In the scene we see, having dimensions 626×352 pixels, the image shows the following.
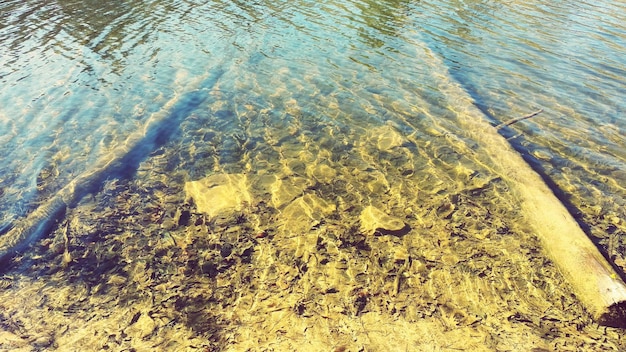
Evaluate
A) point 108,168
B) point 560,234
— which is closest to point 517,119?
point 560,234

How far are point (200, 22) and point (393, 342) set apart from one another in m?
19.4

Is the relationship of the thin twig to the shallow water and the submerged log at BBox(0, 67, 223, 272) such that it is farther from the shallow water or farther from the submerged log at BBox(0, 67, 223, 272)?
the submerged log at BBox(0, 67, 223, 272)

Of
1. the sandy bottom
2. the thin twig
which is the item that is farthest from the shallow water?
the thin twig

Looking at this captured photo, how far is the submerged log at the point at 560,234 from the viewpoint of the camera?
5.40 m

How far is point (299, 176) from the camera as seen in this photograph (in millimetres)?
8648

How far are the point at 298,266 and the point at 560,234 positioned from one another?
4799mm

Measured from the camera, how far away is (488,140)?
31.7 feet

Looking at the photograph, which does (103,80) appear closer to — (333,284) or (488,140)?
(333,284)

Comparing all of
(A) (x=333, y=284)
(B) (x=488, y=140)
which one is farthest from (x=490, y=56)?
(A) (x=333, y=284)

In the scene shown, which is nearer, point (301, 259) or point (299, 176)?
point (301, 259)

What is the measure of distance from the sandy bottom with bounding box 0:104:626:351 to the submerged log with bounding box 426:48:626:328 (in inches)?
7.6

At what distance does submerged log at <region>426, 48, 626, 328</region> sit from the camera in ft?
17.7

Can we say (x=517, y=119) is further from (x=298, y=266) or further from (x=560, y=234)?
(x=298, y=266)

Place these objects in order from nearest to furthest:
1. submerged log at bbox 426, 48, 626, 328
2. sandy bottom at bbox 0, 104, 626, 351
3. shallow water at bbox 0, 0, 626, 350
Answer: sandy bottom at bbox 0, 104, 626, 351 < submerged log at bbox 426, 48, 626, 328 < shallow water at bbox 0, 0, 626, 350
